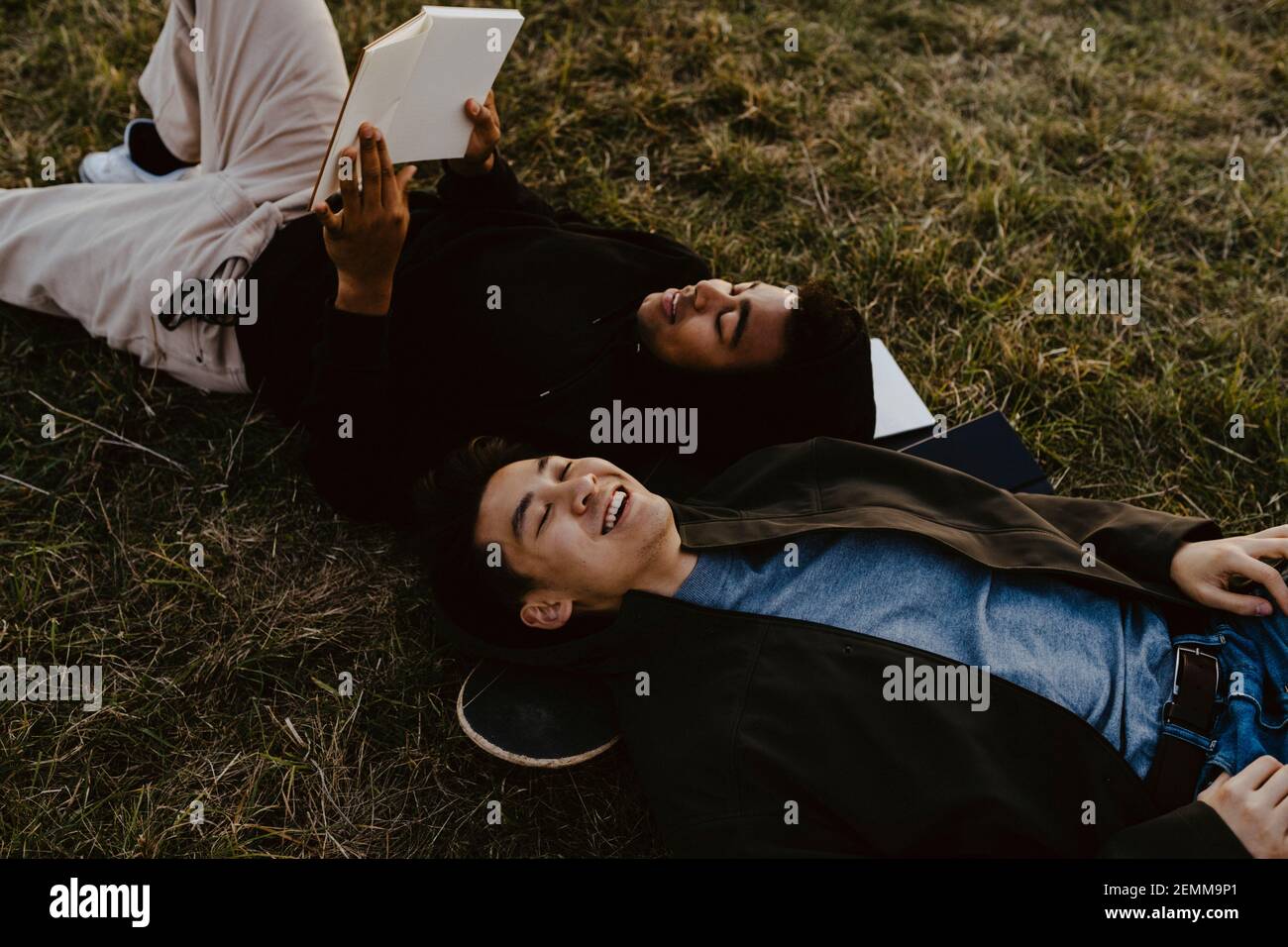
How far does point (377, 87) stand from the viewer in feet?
7.87

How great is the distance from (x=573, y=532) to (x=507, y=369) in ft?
2.49

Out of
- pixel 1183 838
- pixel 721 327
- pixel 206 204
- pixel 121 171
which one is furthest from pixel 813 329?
pixel 121 171

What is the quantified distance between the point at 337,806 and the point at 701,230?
2.50 m

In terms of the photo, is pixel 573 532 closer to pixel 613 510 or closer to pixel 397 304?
pixel 613 510

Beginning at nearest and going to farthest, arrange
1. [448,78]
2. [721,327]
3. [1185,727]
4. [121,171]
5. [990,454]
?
[1185,727]
[448,78]
[721,327]
[990,454]
[121,171]

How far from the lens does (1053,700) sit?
221cm

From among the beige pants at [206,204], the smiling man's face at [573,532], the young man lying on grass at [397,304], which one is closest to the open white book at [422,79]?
the young man lying on grass at [397,304]

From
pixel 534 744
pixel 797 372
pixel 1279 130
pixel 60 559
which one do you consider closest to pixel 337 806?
pixel 534 744

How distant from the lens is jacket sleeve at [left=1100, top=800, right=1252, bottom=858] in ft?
6.56

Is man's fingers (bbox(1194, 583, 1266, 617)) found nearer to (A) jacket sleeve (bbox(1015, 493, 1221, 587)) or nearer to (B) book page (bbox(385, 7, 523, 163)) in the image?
(A) jacket sleeve (bbox(1015, 493, 1221, 587))

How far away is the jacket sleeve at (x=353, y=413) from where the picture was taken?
8.46ft

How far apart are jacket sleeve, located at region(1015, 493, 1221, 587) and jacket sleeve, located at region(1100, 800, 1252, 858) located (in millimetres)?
616

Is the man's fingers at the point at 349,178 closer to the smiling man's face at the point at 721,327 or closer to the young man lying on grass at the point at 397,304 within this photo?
the young man lying on grass at the point at 397,304
